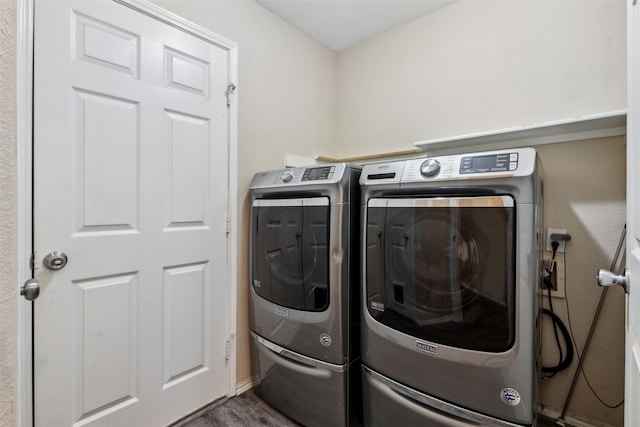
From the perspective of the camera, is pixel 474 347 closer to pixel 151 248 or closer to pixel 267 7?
pixel 151 248

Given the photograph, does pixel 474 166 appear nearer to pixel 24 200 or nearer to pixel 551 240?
pixel 551 240

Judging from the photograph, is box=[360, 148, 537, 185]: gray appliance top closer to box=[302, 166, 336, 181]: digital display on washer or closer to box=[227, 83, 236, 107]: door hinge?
box=[302, 166, 336, 181]: digital display on washer

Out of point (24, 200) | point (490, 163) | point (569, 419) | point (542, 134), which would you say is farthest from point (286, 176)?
point (569, 419)

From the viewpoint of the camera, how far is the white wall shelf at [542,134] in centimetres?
134

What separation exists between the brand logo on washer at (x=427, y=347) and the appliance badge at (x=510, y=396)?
25 cm

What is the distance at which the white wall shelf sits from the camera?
4.40ft

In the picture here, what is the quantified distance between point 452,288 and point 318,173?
0.80 m

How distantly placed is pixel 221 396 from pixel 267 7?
249 centimetres

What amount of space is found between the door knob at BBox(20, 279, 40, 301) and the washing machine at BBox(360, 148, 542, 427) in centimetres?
130

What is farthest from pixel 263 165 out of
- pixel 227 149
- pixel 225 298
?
pixel 225 298

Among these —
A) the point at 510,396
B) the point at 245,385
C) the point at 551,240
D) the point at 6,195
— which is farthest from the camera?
the point at 245,385

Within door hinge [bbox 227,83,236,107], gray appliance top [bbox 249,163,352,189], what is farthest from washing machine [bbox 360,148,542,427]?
door hinge [bbox 227,83,236,107]

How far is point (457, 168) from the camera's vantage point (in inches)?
45.0

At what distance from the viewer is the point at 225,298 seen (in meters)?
1.76
